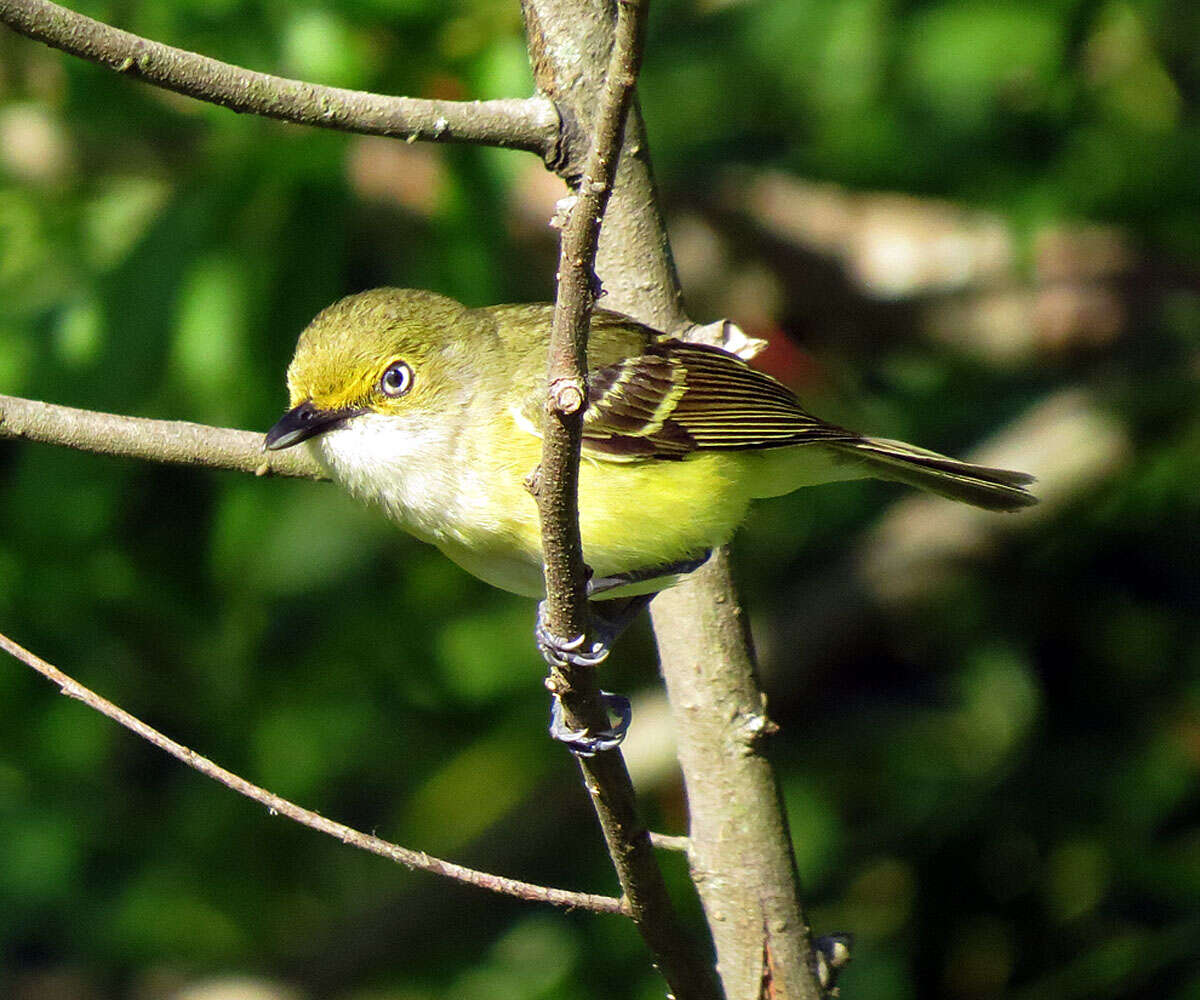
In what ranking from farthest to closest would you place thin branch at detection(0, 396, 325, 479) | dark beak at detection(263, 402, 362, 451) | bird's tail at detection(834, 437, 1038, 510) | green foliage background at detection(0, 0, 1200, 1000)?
1. green foliage background at detection(0, 0, 1200, 1000)
2. bird's tail at detection(834, 437, 1038, 510)
3. dark beak at detection(263, 402, 362, 451)
4. thin branch at detection(0, 396, 325, 479)

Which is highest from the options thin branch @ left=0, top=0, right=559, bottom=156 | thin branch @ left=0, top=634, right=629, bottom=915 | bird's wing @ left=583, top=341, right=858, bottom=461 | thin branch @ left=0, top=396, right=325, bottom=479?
bird's wing @ left=583, top=341, right=858, bottom=461

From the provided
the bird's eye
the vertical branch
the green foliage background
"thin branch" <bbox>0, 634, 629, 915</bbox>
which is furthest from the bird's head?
"thin branch" <bbox>0, 634, 629, 915</bbox>

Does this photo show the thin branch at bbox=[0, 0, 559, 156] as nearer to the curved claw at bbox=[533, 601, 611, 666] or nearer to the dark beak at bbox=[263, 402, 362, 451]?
the dark beak at bbox=[263, 402, 362, 451]

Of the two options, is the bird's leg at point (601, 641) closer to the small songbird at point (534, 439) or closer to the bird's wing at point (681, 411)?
the small songbird at point (534, 439)

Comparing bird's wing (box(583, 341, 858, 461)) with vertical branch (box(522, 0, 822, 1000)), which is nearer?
vertical branch (box(522, 0, 822, 1000))

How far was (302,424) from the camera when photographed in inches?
123

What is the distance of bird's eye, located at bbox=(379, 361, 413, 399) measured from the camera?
338 cm

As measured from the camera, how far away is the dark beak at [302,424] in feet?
10.0

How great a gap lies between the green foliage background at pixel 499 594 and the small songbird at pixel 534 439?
1.48 ft

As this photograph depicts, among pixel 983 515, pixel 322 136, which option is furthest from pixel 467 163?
pixel 983 515

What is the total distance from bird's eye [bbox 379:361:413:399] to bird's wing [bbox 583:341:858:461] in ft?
1.37

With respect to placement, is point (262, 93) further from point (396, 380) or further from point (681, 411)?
point (681, 411)

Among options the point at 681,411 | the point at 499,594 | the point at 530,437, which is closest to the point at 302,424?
the point at 530,437

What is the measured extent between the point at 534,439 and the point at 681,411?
42cm
